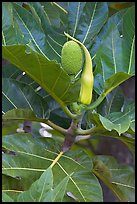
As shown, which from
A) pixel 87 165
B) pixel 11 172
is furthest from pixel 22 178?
pixel 87 165

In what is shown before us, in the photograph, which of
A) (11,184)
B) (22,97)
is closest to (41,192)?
(11,184)

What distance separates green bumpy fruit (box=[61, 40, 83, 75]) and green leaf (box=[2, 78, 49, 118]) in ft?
0.65

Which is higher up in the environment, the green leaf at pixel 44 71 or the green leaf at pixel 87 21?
the green leaf at pixel 87 21

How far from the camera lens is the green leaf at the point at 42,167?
922mm

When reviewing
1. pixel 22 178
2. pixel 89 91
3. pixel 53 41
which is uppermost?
pixel 53 41

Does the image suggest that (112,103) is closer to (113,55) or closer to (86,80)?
(113,55)

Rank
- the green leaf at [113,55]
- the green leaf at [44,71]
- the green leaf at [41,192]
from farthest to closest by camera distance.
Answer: the green leaf at [113,55] → the green leaf at [44,71] → the green leaf at [41,192]

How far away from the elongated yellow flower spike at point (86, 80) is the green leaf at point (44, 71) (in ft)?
0.04

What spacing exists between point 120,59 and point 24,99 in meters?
0.21

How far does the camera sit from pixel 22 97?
107 cm

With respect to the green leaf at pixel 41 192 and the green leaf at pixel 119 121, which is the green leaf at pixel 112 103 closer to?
the green leaf at pixel 119 121

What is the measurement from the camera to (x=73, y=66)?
88 centimetres

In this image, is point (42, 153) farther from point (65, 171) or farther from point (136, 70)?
point (136, 70)

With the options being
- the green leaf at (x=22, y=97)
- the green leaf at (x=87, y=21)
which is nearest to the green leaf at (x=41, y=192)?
the green leaf at (x=22, y=97)
